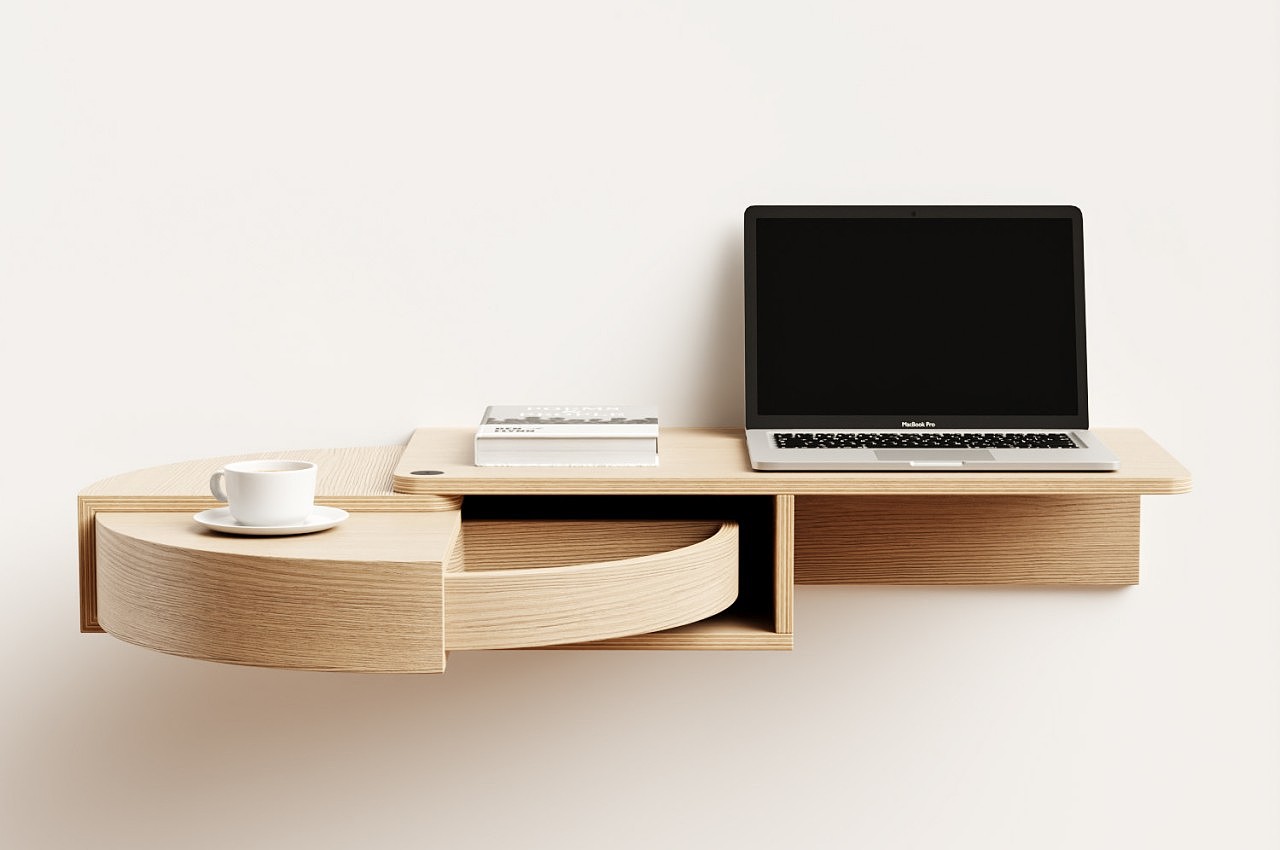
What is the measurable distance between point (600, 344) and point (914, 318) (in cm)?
39

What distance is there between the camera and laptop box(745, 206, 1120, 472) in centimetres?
157

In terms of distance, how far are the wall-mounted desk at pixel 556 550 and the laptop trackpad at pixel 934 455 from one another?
3 cm

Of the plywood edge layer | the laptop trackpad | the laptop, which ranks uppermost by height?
the laptop

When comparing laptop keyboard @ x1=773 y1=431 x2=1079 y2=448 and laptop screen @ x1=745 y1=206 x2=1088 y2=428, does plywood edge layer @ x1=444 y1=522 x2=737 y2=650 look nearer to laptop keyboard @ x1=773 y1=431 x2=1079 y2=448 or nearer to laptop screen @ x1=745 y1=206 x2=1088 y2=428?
laptop keyboard @ x1=773 y1=431 x2=1079 y2=448

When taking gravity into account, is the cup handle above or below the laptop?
below

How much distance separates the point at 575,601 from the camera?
3.97 ft

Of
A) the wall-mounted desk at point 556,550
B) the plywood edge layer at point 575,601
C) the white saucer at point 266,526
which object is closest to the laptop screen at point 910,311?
the wall-mounted desk at point 556,550

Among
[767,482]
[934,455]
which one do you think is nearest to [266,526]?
[767,482]

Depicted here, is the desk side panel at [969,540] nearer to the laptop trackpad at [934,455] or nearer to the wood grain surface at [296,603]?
the laptop trackpad at [934,455]

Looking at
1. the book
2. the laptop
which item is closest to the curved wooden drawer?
the book

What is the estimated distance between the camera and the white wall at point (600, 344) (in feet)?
5.27

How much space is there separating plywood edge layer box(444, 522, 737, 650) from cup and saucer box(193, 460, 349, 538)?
0.61 ft

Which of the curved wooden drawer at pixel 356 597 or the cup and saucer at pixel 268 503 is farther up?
the cup and saucer at pixel 268 503

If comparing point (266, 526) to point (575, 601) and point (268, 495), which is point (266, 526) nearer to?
point (268, 495)
